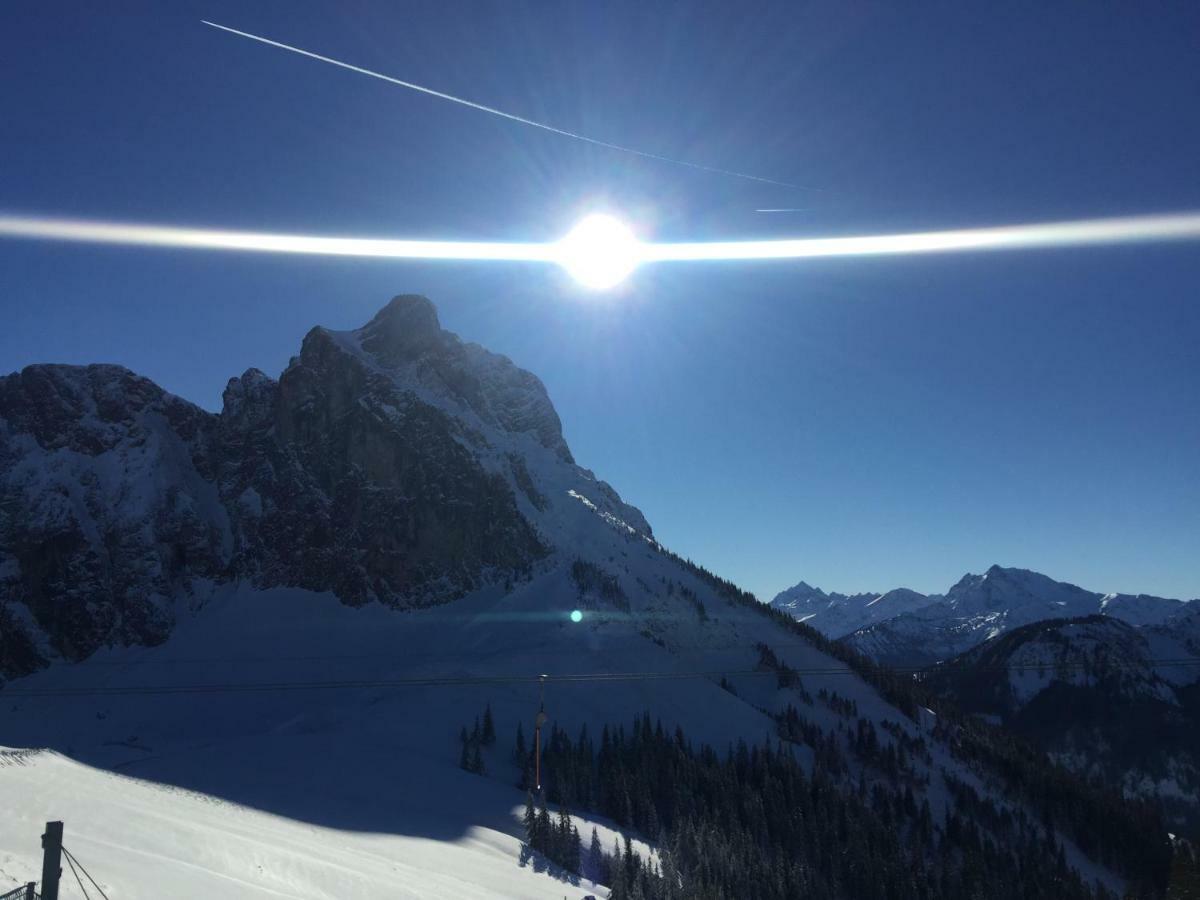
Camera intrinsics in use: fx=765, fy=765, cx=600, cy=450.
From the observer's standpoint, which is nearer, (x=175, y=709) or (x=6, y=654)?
(x=175, y=709)

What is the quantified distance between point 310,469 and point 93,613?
56845 mm

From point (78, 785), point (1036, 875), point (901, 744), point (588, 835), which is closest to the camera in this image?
point (78, 785)

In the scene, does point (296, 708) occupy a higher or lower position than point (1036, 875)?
higher

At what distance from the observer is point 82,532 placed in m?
179

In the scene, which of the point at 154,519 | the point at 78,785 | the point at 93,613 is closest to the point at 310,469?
the point at 154,519

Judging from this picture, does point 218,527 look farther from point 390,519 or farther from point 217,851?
point 217,851

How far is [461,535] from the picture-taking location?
182625mm

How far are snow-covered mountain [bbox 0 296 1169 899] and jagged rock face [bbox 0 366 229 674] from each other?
0.49 meters

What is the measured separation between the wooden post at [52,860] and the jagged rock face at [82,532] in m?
184

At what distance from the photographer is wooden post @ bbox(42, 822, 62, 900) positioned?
15.1 meters

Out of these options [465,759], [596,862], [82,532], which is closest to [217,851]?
[596,862]

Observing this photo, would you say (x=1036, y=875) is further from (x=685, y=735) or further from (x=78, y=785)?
(x=78, y=785)

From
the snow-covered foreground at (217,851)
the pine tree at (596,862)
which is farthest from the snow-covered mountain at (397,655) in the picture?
the snow-covered foreground at (217,851)

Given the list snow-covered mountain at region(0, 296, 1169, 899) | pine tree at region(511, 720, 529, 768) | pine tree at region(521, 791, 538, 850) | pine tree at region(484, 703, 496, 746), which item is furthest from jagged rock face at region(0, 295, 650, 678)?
pine tree at region(521, 791, 538, 850)
